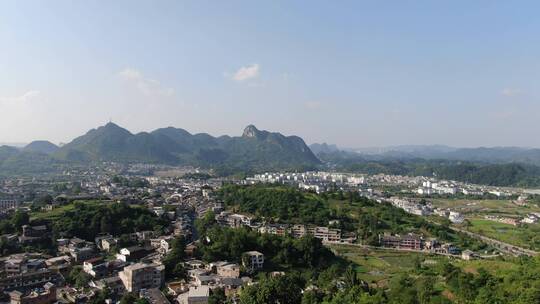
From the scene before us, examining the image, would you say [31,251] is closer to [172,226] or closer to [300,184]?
[172,226]

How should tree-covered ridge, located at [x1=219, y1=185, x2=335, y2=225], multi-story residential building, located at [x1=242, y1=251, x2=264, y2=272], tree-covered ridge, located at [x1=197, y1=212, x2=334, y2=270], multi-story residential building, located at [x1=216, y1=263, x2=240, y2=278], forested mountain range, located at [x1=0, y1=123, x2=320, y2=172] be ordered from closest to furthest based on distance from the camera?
multi-story residential building, located at [x1=216, y1=263, x2=240, y2=278] < multi-story residential building, located at [x1=242, y1=251, x2=264, y2=272] < tree-covered ridge, located at [x1=197, y1=212, x2=334, y2=270] < tree-covered ridge, located at [x1=219, y1=185, x2=335, y2=225] < forested mountain range, located at [x1=0, y1=123, x2=320, y2=172]

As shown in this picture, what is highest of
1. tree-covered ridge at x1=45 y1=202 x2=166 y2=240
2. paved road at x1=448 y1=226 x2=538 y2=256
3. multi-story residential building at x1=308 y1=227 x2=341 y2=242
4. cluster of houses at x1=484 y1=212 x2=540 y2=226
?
tree-covered ridge at x1=45 y1=202 x2=166 y2=240

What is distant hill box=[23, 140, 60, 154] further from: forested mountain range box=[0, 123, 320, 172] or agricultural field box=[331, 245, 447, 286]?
agricultural field box=[331, 245, 447, 286]

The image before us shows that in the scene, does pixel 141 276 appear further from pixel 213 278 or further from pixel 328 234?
pixel 328 234

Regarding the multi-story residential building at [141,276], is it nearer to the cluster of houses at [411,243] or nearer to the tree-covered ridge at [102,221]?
the tree-covered ridge at [102,221]

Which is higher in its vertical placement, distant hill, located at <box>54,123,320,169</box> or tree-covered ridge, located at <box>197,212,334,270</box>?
distant hill, located at <box>54,123,320,169</box>

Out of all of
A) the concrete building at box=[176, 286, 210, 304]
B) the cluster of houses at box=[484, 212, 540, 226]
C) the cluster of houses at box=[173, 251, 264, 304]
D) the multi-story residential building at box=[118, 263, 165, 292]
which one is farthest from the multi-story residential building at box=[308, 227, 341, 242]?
the cluster of houses at box=[484, 212, 540, 226]

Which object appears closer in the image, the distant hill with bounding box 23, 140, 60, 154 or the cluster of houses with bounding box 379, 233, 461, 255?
the cluster of houses with bounding box 379, 233, 461, 255

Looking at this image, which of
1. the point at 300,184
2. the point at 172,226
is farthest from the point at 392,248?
the point at 300,184
